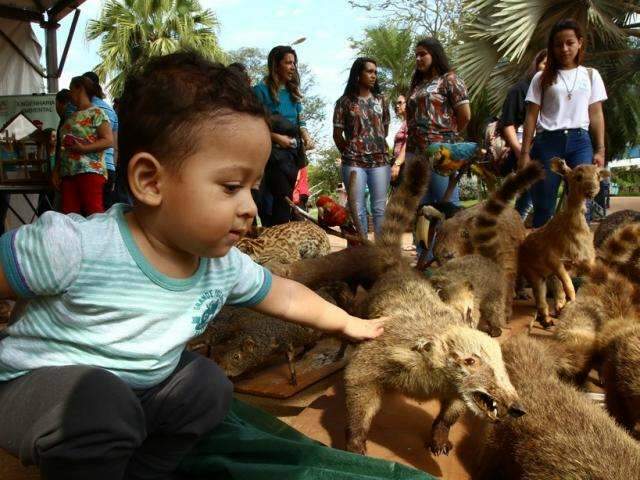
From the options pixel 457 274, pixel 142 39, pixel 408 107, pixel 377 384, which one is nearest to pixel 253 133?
pixel 377 384

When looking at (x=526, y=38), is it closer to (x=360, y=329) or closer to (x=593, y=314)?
(x=593, y=314)

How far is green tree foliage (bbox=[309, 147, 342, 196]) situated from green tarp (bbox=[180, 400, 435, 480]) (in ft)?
82.9

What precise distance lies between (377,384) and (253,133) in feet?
4.76

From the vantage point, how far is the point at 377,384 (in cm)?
276

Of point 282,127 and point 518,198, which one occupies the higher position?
point 282,127

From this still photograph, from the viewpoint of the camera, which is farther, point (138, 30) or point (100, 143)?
point (138, 30)

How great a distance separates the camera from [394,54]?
27.1 metres

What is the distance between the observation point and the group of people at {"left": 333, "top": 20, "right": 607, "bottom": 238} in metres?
5.30

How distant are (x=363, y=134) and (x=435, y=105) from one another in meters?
0.93

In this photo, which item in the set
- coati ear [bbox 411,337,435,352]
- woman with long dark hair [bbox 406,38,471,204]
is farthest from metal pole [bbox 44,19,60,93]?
coati ear [bbox 411,337,435,352]

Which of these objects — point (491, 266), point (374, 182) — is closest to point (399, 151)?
point (374, 182)

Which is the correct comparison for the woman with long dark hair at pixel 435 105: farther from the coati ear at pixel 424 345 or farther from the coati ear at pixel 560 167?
→ the coati ear at pixel 424 345

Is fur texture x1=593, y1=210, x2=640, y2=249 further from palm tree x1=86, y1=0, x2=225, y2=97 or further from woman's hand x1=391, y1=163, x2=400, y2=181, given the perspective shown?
palm tree x1=86, y1=0, x2=225, y2=97

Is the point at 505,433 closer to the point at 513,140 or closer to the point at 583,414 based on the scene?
the point at 583,414
